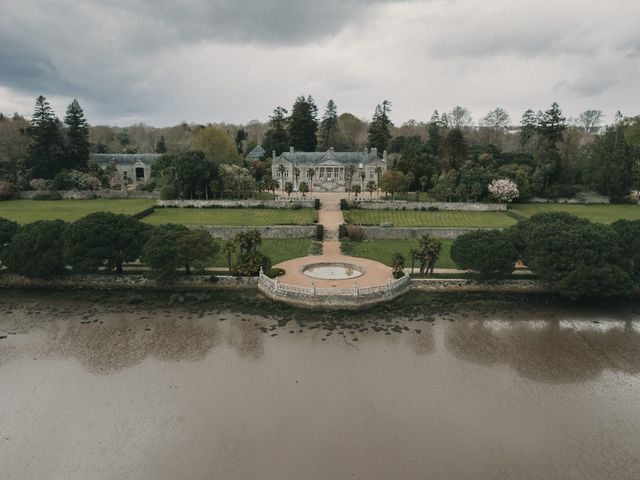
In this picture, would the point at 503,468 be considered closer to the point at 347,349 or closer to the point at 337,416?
the point at 337,416

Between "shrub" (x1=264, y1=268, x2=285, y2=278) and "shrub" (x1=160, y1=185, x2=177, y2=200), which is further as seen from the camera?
"shrub" (x1=160, y1=185, x2=177, y2=200)

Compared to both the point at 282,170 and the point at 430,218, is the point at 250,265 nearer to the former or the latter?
the point at 430,218

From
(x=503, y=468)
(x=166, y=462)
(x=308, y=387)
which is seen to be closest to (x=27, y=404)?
(x=166, y=462)

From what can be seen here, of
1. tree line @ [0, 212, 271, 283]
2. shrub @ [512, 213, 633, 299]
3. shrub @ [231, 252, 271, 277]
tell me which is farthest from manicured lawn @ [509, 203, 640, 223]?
tree line @ [0, 212, 271, 283]

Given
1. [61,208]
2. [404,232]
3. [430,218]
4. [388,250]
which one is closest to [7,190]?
[61,208]

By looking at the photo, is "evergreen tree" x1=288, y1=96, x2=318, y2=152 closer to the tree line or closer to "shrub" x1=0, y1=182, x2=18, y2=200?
"shrub" x1=0, y1=182, x2=18, y2=200

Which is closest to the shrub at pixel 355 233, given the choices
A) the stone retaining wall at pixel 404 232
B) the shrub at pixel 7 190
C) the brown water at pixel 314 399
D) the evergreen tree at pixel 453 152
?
the stone retaining wall at pixel 404 232
